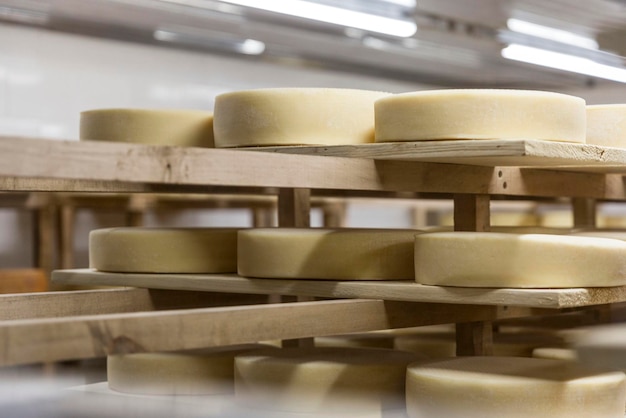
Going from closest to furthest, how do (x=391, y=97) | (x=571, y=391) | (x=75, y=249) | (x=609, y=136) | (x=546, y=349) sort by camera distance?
(x=571, y=391) → (x=391, y=97) → (x=609, y=136) → (x=546, y=349) → (x=75, y=249)

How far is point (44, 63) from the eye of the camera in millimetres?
5867

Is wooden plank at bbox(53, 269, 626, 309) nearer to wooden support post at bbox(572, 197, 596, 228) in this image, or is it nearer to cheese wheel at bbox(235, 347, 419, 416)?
cheese wheel at bbox(235, 347, 419, 416)

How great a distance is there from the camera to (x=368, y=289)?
200 centimetres

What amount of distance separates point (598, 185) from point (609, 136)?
36 cm

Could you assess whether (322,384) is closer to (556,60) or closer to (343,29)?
(343,29)

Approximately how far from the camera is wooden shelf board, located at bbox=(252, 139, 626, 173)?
5.81 ft

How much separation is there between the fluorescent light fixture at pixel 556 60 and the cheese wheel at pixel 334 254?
16.4ft

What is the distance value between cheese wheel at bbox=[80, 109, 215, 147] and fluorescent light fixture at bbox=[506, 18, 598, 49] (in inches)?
159

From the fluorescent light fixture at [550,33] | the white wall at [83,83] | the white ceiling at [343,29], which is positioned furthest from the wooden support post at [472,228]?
the fluorescent light fixture at [550,33]

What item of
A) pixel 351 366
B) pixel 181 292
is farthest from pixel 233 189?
pixel 351 366

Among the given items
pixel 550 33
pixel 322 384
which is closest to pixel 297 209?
pixel 322 384

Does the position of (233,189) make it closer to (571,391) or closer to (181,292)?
(181,292)

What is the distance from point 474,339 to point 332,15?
11.1ft

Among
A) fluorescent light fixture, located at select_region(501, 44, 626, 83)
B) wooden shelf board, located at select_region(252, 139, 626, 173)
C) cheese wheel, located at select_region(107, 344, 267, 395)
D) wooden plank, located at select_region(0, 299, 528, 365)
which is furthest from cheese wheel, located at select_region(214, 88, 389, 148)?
fluorescent light fixture, located at select_region(501, 44, 626, 83)
